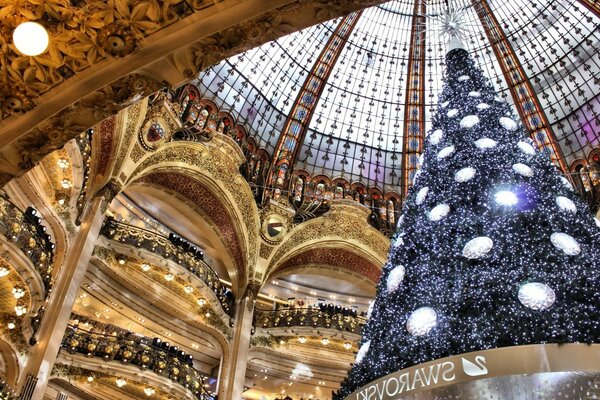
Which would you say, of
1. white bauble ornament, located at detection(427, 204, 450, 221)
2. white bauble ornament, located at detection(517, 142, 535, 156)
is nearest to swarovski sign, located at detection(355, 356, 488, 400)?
white bauble ornament, located at detection(427, 204, 450, 221)

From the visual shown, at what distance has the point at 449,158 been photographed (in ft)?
24.1

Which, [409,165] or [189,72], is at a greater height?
[409,165]

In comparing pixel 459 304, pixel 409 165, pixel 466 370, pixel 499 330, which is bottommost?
pixel 466 370

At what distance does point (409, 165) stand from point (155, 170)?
37.5 ft

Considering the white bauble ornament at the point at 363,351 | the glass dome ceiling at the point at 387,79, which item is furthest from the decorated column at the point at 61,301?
the white bauble ornament at the point at 363,351

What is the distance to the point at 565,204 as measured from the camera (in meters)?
6.37

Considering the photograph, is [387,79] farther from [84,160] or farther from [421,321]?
[421,321]

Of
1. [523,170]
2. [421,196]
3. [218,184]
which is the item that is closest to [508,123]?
[523,170]

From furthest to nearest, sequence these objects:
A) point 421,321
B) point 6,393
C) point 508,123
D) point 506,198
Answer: point 6,393, point 508,123, point 506,198, point 421,321

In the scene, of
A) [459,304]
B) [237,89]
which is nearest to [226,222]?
[237,89]

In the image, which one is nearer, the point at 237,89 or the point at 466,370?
the point at 466,370

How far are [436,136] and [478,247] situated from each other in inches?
101

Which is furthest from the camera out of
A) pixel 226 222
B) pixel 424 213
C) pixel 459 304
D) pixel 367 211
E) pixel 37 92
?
pixel 367 211

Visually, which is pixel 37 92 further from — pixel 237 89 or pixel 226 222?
pixel 237 89
